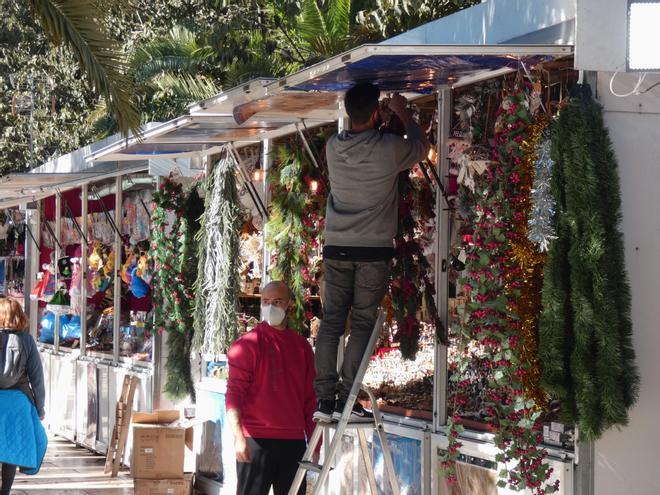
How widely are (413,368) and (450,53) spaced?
2324 mm

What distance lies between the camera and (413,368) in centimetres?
641

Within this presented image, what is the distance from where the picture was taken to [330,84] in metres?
5.54

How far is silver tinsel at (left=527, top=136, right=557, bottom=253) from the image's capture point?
4727 millimetres

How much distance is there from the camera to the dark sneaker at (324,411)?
515cm

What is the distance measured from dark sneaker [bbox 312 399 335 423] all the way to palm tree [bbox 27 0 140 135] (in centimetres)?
337

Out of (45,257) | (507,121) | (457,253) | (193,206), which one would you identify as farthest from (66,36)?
(45,257)

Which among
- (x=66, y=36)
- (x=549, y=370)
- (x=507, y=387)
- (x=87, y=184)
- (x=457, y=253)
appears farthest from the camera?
(x=87, y=184)

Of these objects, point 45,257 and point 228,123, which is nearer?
point 228,123

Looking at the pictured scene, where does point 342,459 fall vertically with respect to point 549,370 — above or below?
below

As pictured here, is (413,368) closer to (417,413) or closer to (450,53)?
(417,413)

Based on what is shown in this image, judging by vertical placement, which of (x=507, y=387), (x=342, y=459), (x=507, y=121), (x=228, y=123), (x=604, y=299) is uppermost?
(x=228, y=123)

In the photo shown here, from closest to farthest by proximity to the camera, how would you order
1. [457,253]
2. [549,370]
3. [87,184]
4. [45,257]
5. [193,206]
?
1. [549,370]
2. [457,253]
3. [193,206]
4. [87,184]
5. [45,257]

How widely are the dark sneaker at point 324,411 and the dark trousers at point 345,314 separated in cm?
2

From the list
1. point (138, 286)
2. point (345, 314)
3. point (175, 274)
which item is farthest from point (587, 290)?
point (138, 286)
